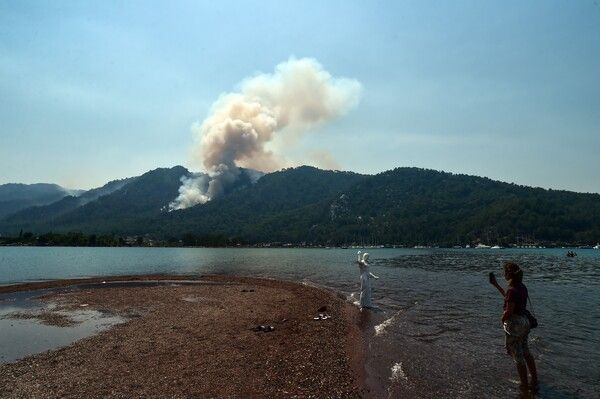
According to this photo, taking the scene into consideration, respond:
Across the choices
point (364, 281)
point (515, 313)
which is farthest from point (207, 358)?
point (364, 281)

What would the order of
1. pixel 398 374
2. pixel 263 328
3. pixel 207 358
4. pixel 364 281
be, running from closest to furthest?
pixel 398 374 < pixel 207 358 < pixel 263 328 < pixel 364 281

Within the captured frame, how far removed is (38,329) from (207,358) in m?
11.8

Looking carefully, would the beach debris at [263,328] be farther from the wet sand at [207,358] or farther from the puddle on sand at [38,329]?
the puddle on sand at [38,329]

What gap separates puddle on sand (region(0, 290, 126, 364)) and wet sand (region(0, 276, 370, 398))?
1.03m

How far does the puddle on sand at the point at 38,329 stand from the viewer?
16.9 m

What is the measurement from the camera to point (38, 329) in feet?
68.0

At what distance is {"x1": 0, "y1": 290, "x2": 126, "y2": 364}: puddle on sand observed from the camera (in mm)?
16873

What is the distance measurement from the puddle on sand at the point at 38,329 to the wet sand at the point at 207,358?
103 cm

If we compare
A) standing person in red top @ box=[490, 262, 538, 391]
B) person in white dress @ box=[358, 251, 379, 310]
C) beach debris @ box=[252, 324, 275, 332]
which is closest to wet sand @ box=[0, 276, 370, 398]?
beach debris @ box=[252, 324, 275, 332]

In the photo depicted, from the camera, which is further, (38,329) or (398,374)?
(38,329)

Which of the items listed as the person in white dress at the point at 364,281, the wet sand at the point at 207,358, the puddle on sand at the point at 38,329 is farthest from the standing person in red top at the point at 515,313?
the puddle on sand at the point at 38,329

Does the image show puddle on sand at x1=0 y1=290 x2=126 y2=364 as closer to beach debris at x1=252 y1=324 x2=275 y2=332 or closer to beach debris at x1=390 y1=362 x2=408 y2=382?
beach debris at x1=252 y1=324 x2=275 y2=332

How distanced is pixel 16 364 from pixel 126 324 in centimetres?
736

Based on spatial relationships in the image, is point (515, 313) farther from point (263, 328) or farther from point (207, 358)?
point (263, 328)
